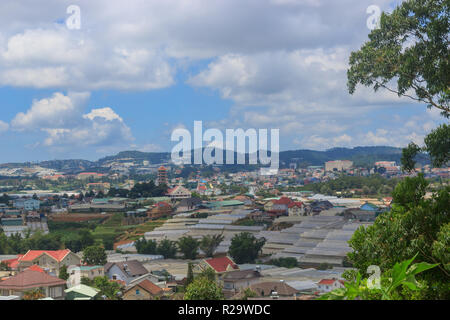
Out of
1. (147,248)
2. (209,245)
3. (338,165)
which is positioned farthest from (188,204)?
(338,165)

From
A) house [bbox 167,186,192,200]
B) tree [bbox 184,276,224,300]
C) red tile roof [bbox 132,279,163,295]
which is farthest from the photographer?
house [bbox 167,186,192,200]

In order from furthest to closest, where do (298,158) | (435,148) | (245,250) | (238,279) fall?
1. (298,158)
2. (245,250)
3. (238,279)
4. (435,148)

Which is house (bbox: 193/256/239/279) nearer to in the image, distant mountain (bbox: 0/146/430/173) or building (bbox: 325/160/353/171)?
distant mountain (bbox: 0/146/430/173)

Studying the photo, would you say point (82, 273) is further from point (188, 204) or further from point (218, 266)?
point (188, 204)

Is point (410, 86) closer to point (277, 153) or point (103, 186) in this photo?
point (103, 186)

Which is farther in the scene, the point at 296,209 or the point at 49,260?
the point at 296,209

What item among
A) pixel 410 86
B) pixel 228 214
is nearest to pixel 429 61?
pixel 410 86

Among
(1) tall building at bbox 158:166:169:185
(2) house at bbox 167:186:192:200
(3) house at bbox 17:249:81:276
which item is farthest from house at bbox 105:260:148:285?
(1) tall building at bbox 158:166:169:185
